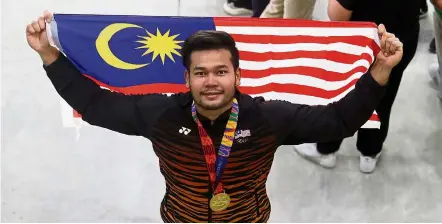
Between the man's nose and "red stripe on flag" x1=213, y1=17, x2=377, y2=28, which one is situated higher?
the man's nose

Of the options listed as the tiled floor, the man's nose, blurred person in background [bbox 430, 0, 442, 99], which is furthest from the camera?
the tiled floor

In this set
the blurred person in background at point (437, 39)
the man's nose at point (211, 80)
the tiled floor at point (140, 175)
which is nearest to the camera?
the man's nose at point (211, 80)

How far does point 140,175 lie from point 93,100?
1.79 metres

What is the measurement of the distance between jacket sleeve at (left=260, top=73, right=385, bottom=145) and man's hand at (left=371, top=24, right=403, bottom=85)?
0.28ft

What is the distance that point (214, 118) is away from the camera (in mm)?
2348

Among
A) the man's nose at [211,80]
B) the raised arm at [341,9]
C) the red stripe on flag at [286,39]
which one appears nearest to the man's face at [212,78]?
the man's nose at [211,80]

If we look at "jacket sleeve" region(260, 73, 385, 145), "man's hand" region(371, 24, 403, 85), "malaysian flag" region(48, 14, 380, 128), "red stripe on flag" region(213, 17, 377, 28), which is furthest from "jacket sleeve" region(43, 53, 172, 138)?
"red stripe on flag" region(213, 17, 377, 28)

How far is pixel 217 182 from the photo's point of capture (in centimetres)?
244

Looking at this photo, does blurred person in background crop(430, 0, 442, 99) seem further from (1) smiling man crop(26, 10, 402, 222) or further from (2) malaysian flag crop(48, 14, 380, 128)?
(1) smiling man crop(26, 10, 402, 222)

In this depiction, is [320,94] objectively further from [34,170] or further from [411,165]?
[34,170]

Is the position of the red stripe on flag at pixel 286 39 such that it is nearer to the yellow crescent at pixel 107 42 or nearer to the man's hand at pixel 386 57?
the yellow crescent at pixel 107 42

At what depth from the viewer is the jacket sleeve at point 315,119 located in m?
2.41

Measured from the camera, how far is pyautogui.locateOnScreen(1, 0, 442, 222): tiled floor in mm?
3975

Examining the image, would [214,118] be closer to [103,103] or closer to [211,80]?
[211,80]
